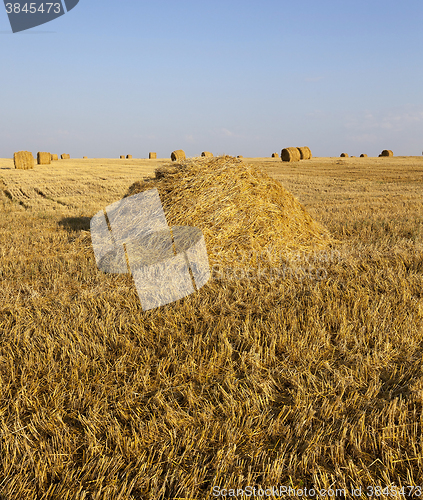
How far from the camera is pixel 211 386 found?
2.39 m

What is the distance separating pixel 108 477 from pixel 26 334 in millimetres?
1701

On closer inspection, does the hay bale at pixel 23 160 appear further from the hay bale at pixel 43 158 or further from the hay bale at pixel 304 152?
the hay bale at pixel 304 152

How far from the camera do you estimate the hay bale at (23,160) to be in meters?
27.3

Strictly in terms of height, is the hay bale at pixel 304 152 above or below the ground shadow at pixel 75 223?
above

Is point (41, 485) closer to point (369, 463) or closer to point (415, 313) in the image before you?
point (369, 463)

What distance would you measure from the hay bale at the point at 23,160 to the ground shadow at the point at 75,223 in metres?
22.0

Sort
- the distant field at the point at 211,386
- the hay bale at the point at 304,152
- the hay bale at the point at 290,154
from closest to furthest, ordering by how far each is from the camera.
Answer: the distant field at the point at 211,386 → the hay bale at the point at 290,154 → the hay bale at the point at 304,152

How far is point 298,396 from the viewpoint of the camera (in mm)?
2203

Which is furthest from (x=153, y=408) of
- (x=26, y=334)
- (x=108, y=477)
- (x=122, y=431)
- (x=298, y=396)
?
(x=26, y=334)

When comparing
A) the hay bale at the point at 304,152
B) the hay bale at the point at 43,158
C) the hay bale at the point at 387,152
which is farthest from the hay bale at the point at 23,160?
the hay bale at the point at 387,152

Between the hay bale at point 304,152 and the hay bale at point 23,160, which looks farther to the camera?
the hay bale at point 304,152

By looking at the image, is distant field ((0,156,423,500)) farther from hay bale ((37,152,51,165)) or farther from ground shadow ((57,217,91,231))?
hay bale ((37,152,51,165))

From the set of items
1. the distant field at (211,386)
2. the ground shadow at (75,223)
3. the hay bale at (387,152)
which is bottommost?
the distant field at (211,386)

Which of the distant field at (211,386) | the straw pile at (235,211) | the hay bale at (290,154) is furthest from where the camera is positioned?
the hay bale at (290,154)
